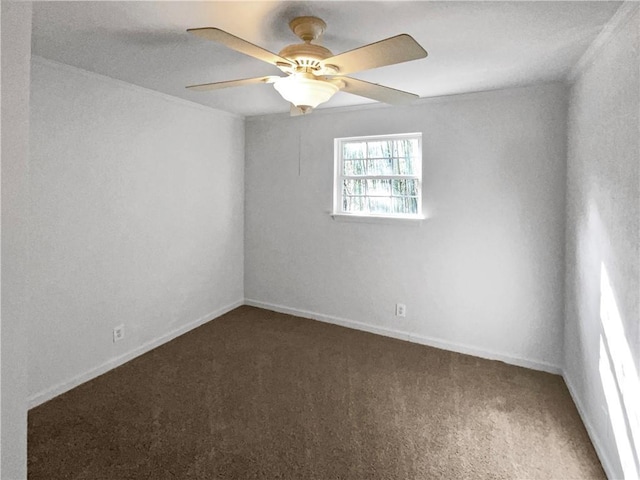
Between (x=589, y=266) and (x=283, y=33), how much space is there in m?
2.22

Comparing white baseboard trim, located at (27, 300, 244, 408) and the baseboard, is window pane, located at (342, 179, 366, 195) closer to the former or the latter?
white baseboard trim, located at (27, 300, 244, 408)

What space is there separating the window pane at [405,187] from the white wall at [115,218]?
1.85 meters

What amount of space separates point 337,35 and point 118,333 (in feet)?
9.04

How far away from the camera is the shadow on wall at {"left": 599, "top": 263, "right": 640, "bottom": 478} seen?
1.63 meters

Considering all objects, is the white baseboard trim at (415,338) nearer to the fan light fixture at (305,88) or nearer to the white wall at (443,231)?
the white wall at (443,231)

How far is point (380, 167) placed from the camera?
383 centimetres

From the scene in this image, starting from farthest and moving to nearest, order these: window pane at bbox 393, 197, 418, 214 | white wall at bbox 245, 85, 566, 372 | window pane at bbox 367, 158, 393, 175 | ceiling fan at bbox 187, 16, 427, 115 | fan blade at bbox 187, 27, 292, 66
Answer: window pane at bbox 367, 158, 393, 175
window pane at bbox 393, 197, 418, 214
white wall at bbox 245, 85, 566, 372
ceiling fan at bbox 187, 16, 427, 115
fan blade at bbox 187, 27, 292, 66

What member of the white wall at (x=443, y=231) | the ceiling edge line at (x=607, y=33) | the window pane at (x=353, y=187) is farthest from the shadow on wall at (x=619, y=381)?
the window pane at (x=353, y=187)

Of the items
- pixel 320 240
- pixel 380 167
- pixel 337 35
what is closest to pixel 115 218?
pixel 320 240

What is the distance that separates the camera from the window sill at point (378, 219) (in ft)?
11.7

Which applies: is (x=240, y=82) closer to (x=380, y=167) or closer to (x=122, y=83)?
(x=122, y=83)

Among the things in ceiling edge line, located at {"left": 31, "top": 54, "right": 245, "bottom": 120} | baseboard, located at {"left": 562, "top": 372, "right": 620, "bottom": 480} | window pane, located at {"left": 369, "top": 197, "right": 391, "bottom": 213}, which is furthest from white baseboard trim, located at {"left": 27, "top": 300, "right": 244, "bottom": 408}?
baseboard, located at {"left": 562, "top": 372, "right": 620, "bottom": 480}

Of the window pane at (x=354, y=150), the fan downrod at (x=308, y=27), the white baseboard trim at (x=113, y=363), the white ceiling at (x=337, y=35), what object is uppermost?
the white ceiling at (x=337, y=35)

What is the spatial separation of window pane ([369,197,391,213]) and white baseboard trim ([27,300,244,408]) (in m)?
2.01
